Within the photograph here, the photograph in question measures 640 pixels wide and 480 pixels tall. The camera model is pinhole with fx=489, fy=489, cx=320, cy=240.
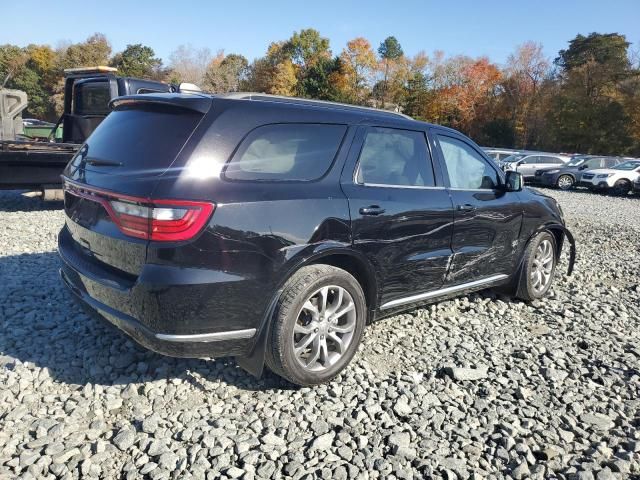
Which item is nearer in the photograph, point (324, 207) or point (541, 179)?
point (324, 207)

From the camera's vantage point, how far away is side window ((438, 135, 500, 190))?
4.19 meters

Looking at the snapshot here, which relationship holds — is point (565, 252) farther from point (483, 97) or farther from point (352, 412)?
point (483, 97)

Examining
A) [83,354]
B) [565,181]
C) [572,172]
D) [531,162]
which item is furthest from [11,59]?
[83,354]

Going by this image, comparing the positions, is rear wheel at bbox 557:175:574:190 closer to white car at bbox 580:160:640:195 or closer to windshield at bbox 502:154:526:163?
white car at bbox 580:160:640:195

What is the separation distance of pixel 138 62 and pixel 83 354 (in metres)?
71.5

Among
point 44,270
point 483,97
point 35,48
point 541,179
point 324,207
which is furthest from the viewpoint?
point 35,48

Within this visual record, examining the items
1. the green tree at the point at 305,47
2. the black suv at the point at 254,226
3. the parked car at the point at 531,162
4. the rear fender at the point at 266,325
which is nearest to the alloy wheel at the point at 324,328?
the black suv at the point at 254,226

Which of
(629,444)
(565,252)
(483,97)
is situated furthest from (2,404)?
(483,97)

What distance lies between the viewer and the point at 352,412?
116 inches

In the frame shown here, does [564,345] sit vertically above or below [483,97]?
below

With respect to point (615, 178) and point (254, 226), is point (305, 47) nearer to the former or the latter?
point (615, 178)

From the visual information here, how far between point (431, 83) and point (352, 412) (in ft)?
173

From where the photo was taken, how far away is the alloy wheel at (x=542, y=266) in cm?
512

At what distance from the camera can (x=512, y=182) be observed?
4.64 m
